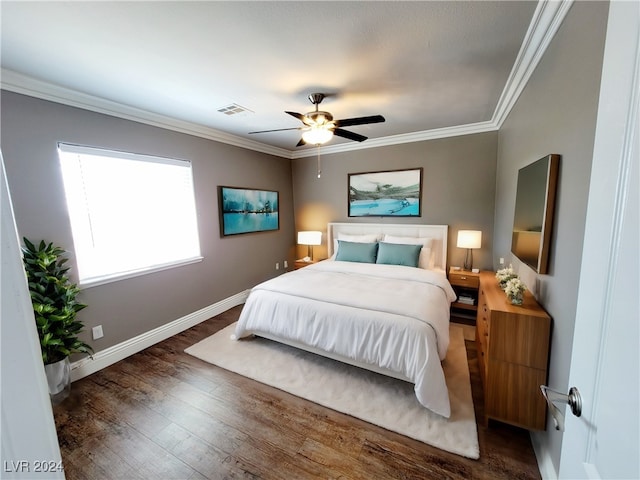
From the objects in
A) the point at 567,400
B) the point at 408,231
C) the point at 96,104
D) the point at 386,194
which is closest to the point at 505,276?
the point at 567,400

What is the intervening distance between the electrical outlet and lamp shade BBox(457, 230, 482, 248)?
13.6 feet

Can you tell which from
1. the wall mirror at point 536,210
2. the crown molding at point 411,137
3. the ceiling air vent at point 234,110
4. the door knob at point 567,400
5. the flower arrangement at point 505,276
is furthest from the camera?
the crown molding at point 411,137

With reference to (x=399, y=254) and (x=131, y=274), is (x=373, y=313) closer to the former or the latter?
(x=399, y=254)

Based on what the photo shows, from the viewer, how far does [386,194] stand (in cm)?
422

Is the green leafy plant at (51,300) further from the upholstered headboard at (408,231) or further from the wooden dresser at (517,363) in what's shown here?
the upholstered headboard at (408,231)

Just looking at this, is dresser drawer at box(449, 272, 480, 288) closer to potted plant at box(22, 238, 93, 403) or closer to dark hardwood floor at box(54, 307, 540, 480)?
dark hardwood floor at box(54, 307, 540, 480)

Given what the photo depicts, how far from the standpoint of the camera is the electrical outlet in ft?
8.15

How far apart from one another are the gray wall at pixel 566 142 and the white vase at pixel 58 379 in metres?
3.38

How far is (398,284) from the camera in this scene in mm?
2859

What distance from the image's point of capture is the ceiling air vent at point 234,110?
2.71m

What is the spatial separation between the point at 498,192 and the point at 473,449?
2899 mm

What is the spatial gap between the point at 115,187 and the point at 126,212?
27cm

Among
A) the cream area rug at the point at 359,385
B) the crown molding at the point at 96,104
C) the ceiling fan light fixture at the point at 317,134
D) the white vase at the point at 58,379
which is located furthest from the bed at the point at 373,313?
the crown molding at the point at 96,104

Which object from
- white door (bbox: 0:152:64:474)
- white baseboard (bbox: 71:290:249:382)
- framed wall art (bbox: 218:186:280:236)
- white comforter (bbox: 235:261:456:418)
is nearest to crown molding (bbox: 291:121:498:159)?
framed wall art (bbox: 218:186:280:236)
